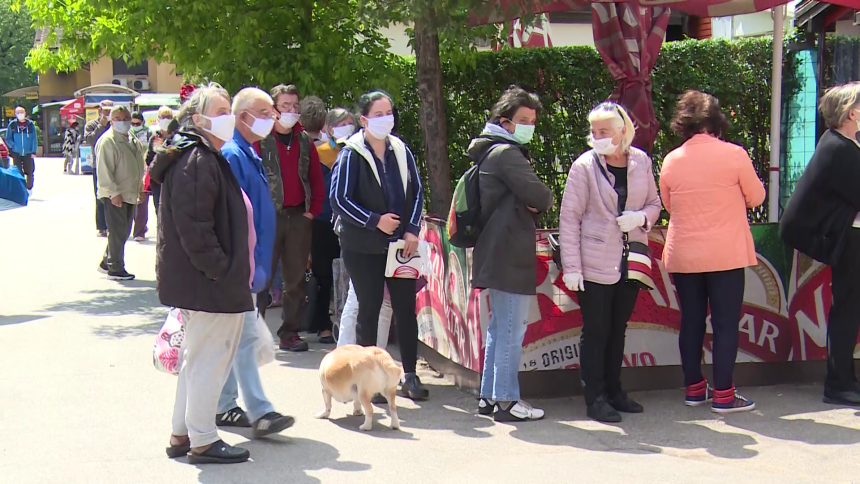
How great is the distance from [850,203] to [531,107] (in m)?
2.08

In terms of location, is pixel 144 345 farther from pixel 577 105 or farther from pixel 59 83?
pixel 59 83

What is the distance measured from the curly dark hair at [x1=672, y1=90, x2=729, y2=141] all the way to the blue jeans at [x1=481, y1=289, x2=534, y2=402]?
1.43 metres

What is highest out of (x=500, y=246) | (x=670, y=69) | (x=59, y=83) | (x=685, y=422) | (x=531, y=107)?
(x=59, y=83)

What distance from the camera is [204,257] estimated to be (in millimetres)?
4746

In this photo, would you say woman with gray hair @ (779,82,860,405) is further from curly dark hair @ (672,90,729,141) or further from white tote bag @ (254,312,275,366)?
white tote bag @ (254,312,275,366)

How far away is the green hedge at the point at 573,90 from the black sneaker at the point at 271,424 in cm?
477

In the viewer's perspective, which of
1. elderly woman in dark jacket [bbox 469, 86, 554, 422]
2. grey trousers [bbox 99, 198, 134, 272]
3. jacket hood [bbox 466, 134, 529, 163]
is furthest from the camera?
grey trousers [bbox 99, 198, 134, 272]

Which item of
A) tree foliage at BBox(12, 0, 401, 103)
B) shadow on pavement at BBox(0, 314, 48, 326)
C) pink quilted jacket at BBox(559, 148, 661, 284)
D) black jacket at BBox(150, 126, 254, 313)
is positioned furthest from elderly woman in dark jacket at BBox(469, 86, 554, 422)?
shadow on pavement at BBox(0, 314, 48, 326)

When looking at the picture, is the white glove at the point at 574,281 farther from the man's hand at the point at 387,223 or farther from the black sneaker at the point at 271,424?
the black sneaker at the point at 271,424

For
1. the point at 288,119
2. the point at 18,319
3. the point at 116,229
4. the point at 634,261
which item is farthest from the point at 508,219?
the point at 116,229

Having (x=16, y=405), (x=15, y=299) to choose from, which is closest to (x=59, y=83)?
(x=15, y=299)

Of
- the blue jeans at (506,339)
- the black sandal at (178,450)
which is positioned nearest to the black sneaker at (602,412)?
the blue jeans at (506,339)

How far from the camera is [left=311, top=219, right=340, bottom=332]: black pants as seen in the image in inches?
320

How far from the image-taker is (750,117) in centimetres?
1018
